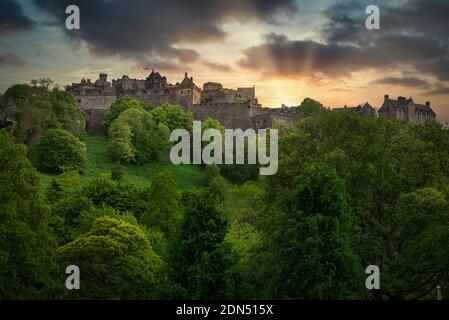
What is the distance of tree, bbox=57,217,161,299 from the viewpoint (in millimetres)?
36156

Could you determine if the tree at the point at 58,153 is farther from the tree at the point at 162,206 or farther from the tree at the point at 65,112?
the tree at the point at 162,206

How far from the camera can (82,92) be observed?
399ft

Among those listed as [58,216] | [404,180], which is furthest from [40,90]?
[404,180]

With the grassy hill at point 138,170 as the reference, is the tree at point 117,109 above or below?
above

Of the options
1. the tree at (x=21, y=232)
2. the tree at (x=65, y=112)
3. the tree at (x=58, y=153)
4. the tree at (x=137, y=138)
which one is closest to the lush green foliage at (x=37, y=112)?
the tree at (x=65, y=112)

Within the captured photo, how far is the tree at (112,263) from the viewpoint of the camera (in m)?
36.2

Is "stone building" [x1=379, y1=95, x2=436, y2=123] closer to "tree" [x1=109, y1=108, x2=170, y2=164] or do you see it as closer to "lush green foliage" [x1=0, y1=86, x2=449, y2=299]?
"tree" [x1=109, y1=108, x2=170, y2=164]

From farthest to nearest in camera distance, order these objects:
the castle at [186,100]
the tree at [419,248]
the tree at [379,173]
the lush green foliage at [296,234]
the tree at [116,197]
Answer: the castle at [186,100] < the tree at [116,197] < the tree at [379,173] < the tree at [419,248] < the lush green foliage at [296,234]

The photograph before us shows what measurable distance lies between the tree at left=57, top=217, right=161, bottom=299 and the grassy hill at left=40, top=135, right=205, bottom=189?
3839cm

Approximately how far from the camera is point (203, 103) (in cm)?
11706

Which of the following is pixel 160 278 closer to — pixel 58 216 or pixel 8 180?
pixel 8 180

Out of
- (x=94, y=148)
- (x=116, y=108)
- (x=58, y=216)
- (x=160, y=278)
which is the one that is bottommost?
(x=160, y=278)

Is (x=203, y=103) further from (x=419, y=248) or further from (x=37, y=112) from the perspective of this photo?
(x=419, y=248)

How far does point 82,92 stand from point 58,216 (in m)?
73.8
